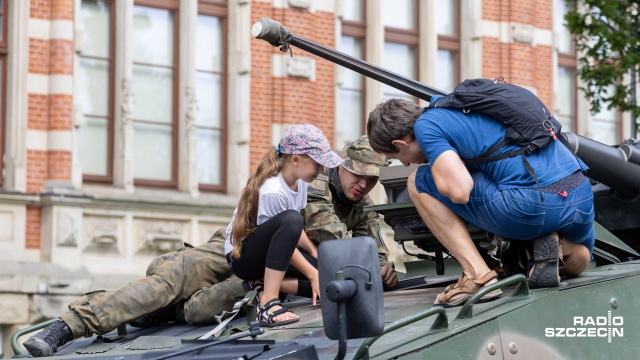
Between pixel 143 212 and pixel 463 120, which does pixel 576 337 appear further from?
pixel 143 212

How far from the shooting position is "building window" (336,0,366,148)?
65.0 ft

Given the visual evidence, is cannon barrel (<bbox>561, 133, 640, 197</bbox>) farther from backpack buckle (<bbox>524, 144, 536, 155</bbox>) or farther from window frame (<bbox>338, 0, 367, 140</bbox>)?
window frame (<bbox>338, 0, 367, 140</bbox>)

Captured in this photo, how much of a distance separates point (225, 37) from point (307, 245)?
461 inches

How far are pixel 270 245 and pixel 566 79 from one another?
16132 millimetres

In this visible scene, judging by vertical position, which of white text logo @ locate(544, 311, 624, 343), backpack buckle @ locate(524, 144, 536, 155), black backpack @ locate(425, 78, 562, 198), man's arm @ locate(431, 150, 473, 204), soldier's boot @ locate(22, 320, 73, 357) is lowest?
soldier's boot @ locate(22, 320, 73, 357)

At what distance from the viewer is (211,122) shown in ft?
61.0

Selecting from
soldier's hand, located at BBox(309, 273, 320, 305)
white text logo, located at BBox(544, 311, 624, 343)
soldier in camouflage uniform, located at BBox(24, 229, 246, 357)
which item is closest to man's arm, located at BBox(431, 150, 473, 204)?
white text logo, located at BBox(544, 311, 624, 343)

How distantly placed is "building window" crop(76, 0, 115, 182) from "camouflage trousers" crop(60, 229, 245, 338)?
10.2 m

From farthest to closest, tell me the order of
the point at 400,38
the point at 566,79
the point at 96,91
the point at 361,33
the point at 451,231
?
1. the point at 566,79
2. the point at 400,38
3. the point at 361,33
4. the point at 96,91
5. the point at 451,231

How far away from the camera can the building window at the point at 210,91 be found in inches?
728

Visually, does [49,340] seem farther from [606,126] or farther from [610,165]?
[606,126]

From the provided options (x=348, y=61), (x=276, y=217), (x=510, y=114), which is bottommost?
(x=276, y=217)

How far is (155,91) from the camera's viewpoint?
18047mm

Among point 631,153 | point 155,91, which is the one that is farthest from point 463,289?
point 155,91
